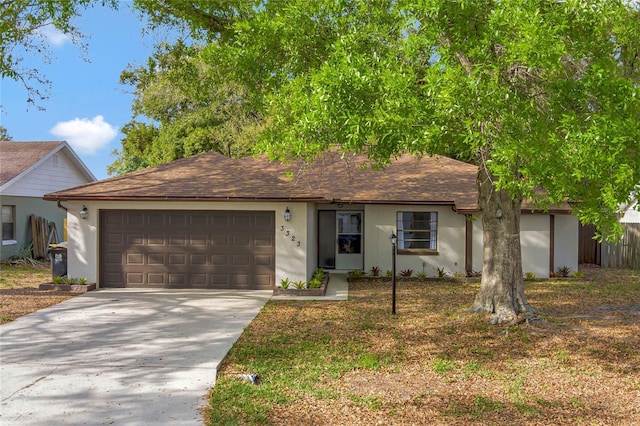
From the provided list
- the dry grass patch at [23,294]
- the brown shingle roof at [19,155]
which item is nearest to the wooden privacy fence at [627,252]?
the dry grass patch at [23,294]

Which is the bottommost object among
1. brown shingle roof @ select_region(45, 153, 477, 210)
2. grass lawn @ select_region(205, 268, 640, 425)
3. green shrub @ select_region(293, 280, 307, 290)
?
grass lawn @ select_region(205, 268, 640, 425)

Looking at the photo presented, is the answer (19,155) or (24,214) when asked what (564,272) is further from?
(19,155)

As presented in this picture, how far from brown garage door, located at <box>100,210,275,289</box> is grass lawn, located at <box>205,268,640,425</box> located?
2.25 m

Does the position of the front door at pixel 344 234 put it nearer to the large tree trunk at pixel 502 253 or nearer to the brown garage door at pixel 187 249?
the brown garage door at pixel 187 249

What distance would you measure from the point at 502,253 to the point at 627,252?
1252cm

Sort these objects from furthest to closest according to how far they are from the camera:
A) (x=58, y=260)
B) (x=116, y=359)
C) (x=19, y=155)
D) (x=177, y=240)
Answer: (x=19, y=155), (x=58, y=260), (x=177, y=240), (x=116, y=359)

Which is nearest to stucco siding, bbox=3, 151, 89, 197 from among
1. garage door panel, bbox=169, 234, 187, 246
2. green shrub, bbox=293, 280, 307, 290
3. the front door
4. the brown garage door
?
the brown garage door

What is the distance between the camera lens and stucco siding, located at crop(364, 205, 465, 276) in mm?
15578

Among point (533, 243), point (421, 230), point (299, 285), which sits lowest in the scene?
point (299, 285)

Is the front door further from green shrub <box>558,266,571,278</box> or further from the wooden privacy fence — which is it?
the wooden privacy fence

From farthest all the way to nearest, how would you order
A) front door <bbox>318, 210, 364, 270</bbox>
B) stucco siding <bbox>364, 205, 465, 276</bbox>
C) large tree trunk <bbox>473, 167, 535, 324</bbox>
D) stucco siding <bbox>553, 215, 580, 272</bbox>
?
front door <bbox>318, 210, 364, 270</bbox> < stucco siding <bbox>553, 215, 580, 272</bbox> < stucco siding <bbox>364, 205, 465, 276</bbox> < large tree trunk <bbox>473, 167, 535, 324</bbox>

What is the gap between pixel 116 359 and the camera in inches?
273

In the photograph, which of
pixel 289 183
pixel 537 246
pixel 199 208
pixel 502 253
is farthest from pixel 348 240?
pixel 502 253

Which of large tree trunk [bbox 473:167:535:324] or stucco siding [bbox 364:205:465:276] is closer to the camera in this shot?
large tree trunk [bbox 473:167:535:324]
